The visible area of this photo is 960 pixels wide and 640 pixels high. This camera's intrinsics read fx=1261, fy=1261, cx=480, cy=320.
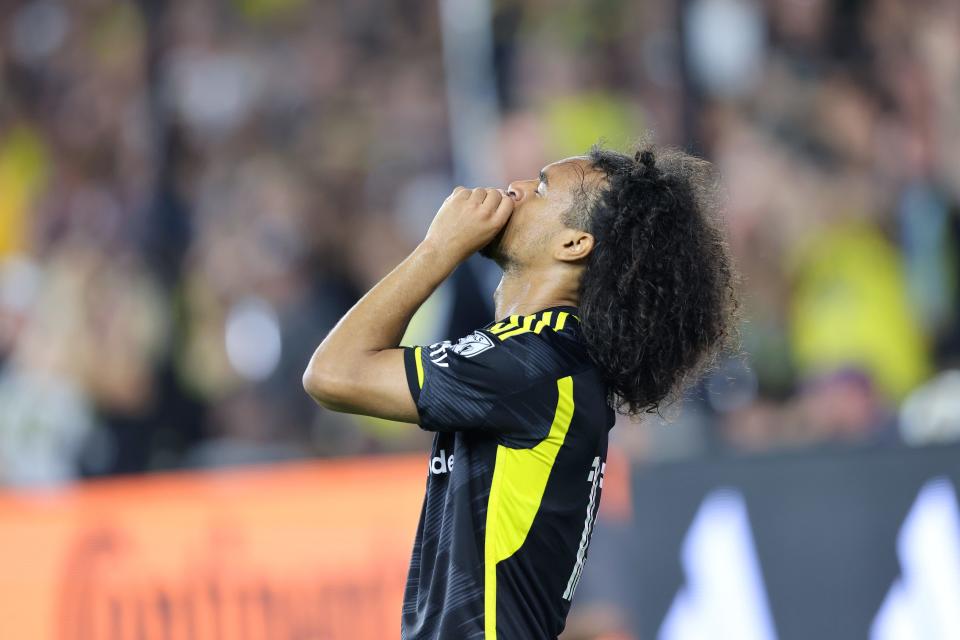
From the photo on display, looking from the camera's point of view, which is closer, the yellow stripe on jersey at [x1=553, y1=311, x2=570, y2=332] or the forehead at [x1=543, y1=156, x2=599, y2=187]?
the yellow stripe on jersey at [x1=553, y1=311, x2=570, y2=332]

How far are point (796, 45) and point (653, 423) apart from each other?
237cm

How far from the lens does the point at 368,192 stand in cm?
796

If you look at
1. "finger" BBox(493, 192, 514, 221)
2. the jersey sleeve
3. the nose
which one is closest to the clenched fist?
"finger" BBox(493, 192, 514, 221)

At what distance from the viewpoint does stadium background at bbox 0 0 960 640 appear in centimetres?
484

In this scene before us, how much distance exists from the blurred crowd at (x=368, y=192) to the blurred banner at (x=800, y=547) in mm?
1373

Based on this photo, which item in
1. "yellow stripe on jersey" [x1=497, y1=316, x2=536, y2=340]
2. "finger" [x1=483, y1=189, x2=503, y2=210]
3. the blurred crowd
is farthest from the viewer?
the blurred crowd

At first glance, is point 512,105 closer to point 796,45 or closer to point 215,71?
point 796,45

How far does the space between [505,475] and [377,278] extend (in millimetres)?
4857

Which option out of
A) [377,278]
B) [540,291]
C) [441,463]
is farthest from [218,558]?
[540,291]

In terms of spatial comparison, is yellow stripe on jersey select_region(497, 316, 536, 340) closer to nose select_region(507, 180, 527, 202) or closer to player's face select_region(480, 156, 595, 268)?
player's face select_region(480, 156, 595, 268)

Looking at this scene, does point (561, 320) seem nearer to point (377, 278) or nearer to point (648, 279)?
point (648, 279)

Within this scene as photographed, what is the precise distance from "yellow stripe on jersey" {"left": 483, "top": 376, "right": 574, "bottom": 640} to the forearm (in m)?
0.36

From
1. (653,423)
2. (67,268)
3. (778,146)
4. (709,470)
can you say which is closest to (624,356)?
(709,470)

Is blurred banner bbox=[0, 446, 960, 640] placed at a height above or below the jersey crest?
below
